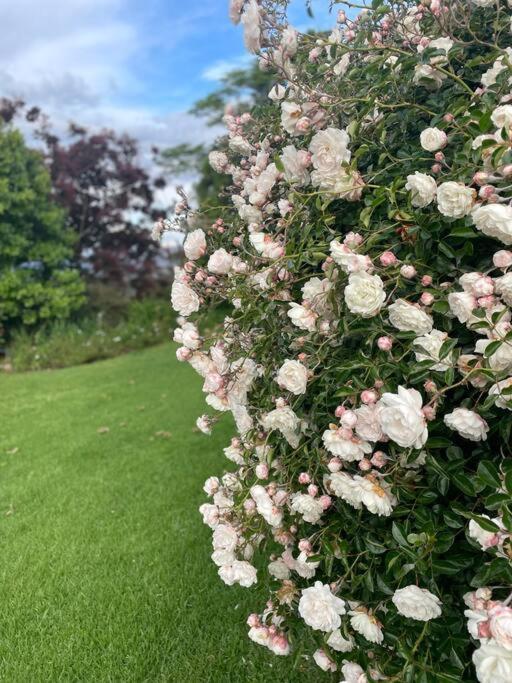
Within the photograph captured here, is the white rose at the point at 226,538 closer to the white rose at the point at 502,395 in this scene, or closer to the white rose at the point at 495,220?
the white rose at the point at 502,395

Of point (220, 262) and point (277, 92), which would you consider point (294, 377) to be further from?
point (277, 92)

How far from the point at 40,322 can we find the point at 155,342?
2300mm

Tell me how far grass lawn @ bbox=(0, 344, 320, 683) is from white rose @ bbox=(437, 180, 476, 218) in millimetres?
1871

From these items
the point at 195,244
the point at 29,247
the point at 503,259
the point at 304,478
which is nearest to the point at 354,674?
the point at 304,478

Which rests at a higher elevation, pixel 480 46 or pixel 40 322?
pixel 480 46

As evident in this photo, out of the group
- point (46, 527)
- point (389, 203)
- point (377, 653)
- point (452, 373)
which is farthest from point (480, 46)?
point (46, 527)

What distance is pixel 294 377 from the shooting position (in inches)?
58.2

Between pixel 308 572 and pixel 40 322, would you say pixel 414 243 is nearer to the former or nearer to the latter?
pixel 308 572

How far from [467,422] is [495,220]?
0.44 meters

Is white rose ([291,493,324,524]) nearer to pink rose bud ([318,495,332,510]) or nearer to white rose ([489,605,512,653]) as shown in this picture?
pink rose bud ([318,495,332,510])

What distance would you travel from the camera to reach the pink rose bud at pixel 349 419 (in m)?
1.36

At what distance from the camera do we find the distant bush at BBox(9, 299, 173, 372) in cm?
1012

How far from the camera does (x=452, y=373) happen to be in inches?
50.2

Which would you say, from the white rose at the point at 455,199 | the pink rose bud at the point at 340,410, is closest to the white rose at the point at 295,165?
the white rose at the point at 455,199
